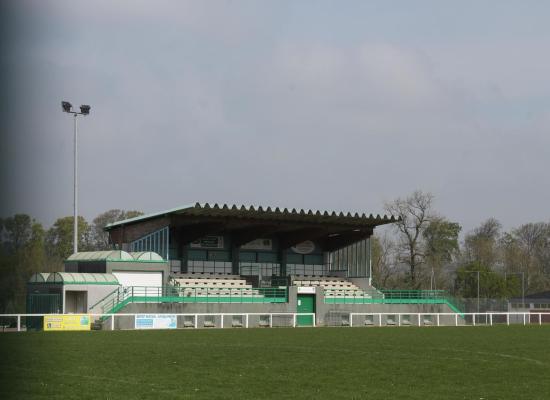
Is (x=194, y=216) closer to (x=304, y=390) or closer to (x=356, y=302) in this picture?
(x=356, y=302)

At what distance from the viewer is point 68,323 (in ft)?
129

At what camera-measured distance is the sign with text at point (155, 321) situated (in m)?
42.0

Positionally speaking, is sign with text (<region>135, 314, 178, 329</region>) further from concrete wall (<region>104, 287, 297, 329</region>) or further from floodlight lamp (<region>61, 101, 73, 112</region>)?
floodlight lamp (<region>61, 101, 73, 112</region>)

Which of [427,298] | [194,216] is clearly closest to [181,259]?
[194,216]

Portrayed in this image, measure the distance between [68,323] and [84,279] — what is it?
8663 mm

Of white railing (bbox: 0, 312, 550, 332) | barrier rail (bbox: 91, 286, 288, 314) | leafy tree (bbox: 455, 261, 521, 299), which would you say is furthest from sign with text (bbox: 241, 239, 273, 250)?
leafy tree (bbox: 455, 261, 521, 299)

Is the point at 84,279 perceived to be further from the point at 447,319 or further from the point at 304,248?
the point at 447,319

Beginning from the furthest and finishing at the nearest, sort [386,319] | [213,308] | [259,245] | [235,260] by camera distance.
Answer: [259,245] < [235,260] < [386,319] < [213,308]

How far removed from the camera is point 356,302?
57938 mm

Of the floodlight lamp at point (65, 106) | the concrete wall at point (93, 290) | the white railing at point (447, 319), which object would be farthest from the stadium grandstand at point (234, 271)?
the floodlight lamp at point (65, 106)

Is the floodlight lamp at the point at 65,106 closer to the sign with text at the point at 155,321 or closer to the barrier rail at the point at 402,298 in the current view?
the sign with text at the point at 155,321

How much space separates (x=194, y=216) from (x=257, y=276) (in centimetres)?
712

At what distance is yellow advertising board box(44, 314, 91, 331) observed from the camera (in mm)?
38719

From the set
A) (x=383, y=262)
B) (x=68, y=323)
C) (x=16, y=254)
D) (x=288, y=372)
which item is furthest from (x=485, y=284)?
(x=16, y=254)
